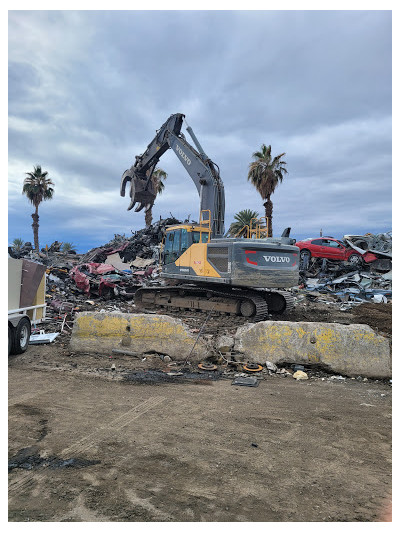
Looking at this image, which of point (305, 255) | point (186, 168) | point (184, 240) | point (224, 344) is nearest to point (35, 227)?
point (305, 255)

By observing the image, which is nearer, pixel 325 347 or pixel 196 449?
pixel 196 449

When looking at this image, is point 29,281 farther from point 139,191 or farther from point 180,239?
point 139,191

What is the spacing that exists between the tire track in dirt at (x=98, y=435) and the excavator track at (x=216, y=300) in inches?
225

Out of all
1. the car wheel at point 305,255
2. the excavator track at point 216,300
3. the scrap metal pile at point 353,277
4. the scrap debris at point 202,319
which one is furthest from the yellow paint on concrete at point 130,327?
the car wheel at point 305,255

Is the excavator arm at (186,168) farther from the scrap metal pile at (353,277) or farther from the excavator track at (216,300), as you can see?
the scrap metal pile at (353,277)

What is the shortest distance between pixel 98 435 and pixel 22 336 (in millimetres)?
4793

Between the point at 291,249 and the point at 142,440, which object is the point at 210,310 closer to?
the point at 291,249

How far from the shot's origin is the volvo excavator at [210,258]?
378 inches

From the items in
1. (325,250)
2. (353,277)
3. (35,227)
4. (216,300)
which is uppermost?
(35,227)

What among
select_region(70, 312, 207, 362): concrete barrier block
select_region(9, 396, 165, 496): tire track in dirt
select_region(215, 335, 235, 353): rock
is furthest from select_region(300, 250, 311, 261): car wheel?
select_region(9, 396, 165, 496): tire track in dirt

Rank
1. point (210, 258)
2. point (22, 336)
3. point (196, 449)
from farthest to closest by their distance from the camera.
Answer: point (210, 258)
point (22, 336)
point (196, 449)

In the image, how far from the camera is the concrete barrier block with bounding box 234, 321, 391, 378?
6.39m

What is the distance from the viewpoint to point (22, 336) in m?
7.71

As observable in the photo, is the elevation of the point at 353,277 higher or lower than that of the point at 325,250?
lower
